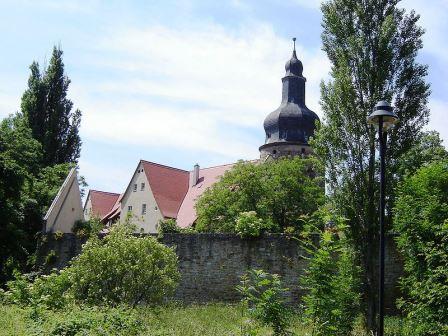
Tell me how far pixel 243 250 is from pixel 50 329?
908cm

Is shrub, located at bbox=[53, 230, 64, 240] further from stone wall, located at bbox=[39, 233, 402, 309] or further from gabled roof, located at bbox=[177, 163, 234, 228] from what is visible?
gabled roof, located at bbox=[177, 163, 234, 228]

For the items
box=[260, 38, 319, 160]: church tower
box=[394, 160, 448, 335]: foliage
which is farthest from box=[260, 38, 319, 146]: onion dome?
box=[394, 160, 448, 335]: foliage

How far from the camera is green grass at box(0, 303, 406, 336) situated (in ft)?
34.7

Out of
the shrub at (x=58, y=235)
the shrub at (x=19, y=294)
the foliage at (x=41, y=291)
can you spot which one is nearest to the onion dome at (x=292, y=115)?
the shrub at (x=58, y=235)

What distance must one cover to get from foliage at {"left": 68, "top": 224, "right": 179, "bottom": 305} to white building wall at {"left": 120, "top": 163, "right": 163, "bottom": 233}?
26.5m

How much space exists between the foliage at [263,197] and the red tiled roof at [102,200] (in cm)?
1913

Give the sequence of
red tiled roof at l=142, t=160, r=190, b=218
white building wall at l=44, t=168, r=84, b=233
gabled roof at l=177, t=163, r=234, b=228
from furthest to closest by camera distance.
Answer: red tiled roof at l=142, t=160, r=190, b=218 → gabled roof at l=177, t=163, r=234, b=228 → white building wall at l=44, t=168, r=84, b=233

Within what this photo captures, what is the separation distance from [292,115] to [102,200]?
17.2 metres

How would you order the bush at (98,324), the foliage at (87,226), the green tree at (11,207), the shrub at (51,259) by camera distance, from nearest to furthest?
the bush at (98,324)
the green tree at (11,207)
the shrub at (51,259)
the foliage at (87,226)

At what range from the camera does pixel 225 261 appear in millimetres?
18812

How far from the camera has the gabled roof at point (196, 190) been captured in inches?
1590

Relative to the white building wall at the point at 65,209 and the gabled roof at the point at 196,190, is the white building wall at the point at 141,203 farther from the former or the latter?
the white building wall at the point at 65,209

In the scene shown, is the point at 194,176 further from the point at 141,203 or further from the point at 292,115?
the point at 292,115

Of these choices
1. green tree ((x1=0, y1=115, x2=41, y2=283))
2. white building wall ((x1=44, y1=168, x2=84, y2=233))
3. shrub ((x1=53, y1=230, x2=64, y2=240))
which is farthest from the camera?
white building wall ((x1=44, y1=168, x2=84, y2=233))
